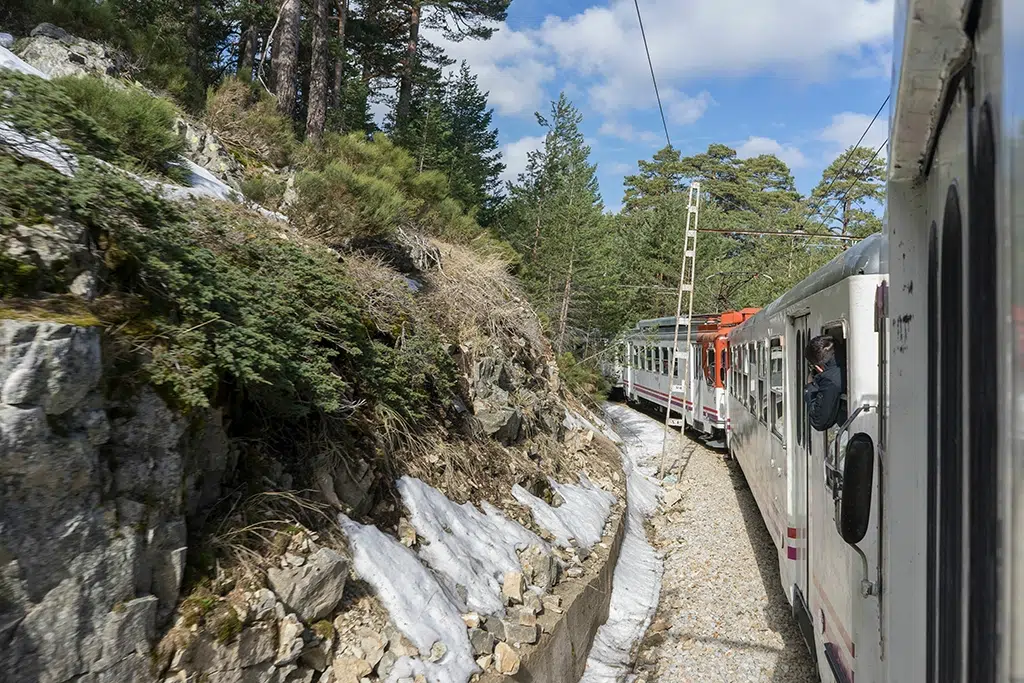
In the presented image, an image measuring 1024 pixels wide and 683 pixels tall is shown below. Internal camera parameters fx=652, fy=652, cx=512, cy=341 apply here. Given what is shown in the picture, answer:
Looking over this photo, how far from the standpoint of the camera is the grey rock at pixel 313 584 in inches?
139

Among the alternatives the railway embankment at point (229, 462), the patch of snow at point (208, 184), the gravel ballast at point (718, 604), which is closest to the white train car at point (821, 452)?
the gravel ballast at point (718, 604)

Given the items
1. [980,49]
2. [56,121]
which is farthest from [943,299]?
[56,121]

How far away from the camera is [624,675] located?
5469 mm

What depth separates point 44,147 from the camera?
4.34 metres

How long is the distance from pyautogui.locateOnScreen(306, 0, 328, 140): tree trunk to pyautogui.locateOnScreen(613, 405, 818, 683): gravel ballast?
9762mm

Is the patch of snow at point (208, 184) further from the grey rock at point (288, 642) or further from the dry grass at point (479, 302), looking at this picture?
the grey rock at point (288, 642)

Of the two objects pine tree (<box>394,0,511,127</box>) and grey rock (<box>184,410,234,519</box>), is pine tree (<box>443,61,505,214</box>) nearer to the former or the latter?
pine tree (<box>394,0,511,127</box>)

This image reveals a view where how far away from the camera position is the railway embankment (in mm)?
2715

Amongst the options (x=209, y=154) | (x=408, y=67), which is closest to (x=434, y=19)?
(x=408, y=67)

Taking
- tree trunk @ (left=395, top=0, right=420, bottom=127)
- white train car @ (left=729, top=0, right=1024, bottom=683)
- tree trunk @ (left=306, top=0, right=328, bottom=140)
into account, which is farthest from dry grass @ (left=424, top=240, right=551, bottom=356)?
tree trunk @ (left=395, top=0, right=420, bottom=127)

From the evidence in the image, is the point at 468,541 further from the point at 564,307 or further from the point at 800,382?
the point at 564,307

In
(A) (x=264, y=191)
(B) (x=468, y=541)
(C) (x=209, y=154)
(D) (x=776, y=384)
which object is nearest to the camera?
(B) (x=468, y=541)

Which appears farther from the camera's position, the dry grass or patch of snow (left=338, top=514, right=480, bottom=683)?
the dry grass

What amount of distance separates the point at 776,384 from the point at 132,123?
7472mm
